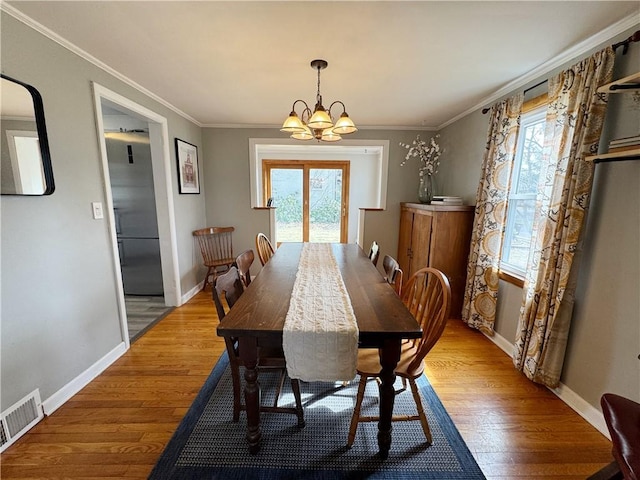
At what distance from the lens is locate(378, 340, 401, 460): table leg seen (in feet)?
3.77

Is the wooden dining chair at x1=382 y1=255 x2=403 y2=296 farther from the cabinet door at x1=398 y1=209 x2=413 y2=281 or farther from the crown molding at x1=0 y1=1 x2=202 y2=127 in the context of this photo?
the crown molding at x1=0 y1=1 x2=202 y2=127

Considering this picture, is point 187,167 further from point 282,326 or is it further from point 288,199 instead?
point 282,326

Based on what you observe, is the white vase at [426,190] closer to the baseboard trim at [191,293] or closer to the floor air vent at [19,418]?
the baseboard trim at [191,293]

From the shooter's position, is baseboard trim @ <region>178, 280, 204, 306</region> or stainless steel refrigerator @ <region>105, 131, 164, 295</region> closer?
stainless steel refrigerator @ <region>105, 131, 164, 295</region>

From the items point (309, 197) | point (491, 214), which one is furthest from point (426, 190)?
point (309, 197)

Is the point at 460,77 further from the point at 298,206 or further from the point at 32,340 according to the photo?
the point at 298,206

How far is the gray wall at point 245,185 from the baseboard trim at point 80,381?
2030 millimetres

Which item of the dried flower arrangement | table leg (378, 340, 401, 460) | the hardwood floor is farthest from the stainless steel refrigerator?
the dried flower arrangement

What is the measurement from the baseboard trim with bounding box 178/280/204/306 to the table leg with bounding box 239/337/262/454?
2231mm

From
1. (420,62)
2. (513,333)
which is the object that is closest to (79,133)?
(420,62)

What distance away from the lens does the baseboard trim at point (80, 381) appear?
158cm

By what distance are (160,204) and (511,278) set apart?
3443 mm

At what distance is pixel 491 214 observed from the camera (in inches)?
92.9

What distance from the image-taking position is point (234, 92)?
8.04ft
